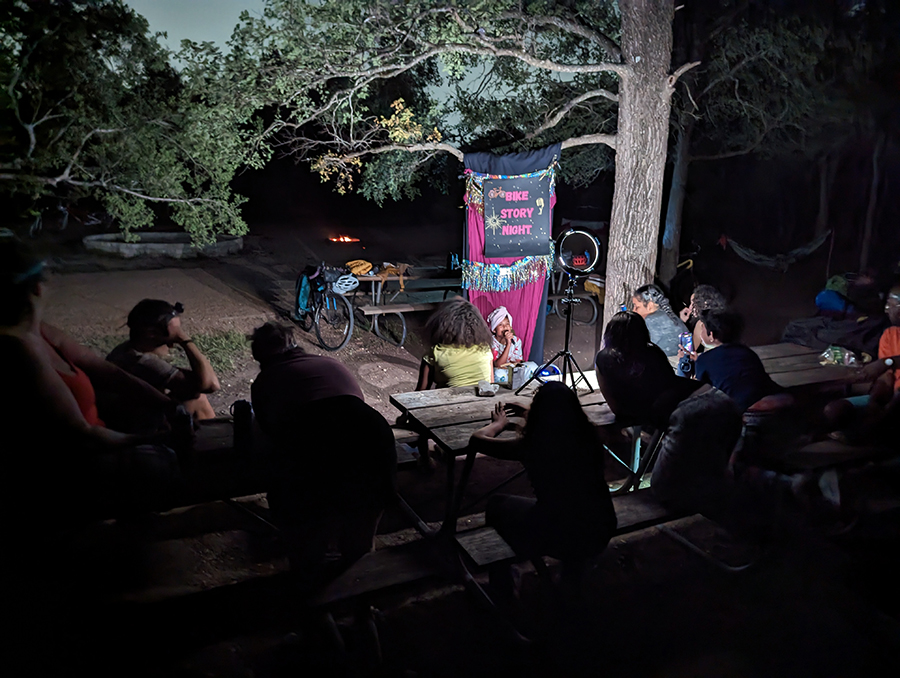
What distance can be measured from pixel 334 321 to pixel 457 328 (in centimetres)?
422

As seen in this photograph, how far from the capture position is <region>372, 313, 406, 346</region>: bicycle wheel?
848 cm

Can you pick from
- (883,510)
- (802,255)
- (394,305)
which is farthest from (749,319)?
(883,510)

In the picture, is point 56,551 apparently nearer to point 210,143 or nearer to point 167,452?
point 167,452

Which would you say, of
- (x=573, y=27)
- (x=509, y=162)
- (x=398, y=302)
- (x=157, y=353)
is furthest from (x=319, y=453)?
(x=398, y=302)

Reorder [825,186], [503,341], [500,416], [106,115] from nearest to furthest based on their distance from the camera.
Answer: [500,416]
[106,115]
[503,341]
[825,186]

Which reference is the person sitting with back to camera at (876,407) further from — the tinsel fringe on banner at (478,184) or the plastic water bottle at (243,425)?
the plastic water bottle at (243,425)

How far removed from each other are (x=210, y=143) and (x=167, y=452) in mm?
3312

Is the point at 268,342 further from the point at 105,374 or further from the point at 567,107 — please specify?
the point at 567,107

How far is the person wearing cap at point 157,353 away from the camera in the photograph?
3.52 m

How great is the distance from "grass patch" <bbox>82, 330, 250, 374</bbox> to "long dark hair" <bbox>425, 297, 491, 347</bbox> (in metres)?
3.50

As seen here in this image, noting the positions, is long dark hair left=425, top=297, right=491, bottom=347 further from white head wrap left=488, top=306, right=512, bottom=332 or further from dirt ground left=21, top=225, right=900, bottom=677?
white head wrap left=488, top=306, right=512, bottom=332

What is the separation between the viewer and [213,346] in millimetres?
7613

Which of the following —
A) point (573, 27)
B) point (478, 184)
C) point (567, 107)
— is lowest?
point (478, 184)

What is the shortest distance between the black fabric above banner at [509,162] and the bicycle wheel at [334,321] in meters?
2.70
